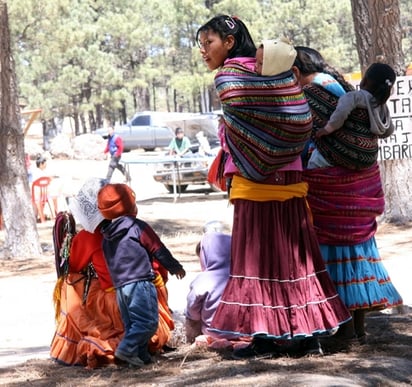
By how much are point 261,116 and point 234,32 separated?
48 cm

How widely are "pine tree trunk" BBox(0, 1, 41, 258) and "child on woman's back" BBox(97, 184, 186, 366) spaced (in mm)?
7005

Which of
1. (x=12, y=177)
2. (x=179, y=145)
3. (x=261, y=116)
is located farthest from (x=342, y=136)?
(x=179, y=145)

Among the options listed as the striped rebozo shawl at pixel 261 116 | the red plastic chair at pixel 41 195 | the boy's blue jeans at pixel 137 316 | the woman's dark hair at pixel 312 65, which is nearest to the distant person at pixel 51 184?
the red plastic chair at pixel 41 195

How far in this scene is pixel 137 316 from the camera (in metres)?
5.27

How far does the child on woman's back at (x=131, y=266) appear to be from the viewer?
528 centimetres

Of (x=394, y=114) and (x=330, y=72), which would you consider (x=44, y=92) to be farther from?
(x=330, y=72)

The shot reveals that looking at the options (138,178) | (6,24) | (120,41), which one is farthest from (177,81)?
(6,24)

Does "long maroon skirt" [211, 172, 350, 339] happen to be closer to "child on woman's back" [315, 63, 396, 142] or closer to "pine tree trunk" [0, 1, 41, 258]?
"child on woman's back" [315, 63, 396, 142]

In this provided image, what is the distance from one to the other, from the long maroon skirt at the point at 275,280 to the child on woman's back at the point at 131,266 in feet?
1.62

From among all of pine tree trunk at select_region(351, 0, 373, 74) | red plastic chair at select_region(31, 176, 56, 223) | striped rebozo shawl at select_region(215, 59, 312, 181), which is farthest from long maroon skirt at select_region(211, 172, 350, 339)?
red plastic chair at select_region(31, 176, 56, 223)

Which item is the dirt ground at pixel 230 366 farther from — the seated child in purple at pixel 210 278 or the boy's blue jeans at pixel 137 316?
the seated child in purple at pixel 210 278

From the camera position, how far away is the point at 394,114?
1148 cm

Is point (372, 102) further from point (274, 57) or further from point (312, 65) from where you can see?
point (274, 57)

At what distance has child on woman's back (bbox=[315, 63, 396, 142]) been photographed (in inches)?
202
